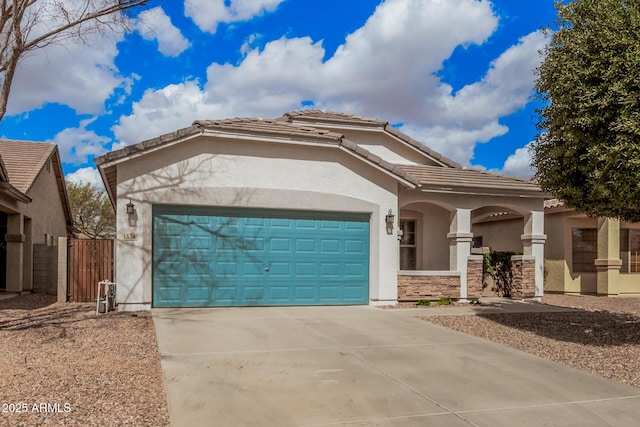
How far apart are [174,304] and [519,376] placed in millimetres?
8148

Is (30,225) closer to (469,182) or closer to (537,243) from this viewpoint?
(469,182)

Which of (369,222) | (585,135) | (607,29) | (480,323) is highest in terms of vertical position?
(607,29)

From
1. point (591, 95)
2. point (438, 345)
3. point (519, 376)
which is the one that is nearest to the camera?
point (519, 376)

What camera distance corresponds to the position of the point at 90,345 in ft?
27.3

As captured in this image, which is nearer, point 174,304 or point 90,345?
point 90,345

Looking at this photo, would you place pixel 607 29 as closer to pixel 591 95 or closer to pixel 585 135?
Answer: pixel 591 95

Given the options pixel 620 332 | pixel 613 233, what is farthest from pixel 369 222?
pixel 613 233

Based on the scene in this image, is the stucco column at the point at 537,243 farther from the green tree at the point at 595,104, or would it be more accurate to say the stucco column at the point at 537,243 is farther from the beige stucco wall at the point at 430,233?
the green tree at the point at 595,104

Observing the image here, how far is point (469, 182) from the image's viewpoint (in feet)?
49.6

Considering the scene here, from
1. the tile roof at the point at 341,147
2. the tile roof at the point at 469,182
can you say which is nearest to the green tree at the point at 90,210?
the tile roof at the point at 341,147

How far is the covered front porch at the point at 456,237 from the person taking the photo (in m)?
14.6

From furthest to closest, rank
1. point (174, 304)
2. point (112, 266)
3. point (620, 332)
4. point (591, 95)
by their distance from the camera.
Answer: point (112, 266)
point (174, 304)
point (620, 332)
point (591, 95)

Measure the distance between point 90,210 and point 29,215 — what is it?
25906 mm

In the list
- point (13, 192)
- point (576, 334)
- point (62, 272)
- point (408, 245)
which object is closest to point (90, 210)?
point (13, 192)
